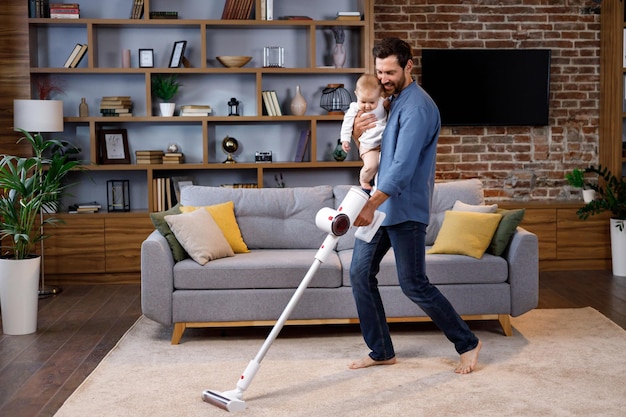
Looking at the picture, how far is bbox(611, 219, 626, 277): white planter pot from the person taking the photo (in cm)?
645

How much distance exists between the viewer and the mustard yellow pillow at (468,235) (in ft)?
15.3

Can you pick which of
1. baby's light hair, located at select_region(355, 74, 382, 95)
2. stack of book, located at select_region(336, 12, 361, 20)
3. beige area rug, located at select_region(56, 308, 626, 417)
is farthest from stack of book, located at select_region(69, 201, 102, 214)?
baby's light hair, located at select_region(355, 74, 382, 95)

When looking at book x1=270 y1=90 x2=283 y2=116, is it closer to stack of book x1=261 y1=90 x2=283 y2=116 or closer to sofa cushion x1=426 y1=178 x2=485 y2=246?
stack of book x1=261 y1=90 x2=283 y2=116

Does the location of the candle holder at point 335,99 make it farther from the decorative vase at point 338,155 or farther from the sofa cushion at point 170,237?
the sofa cushion at point 170,237

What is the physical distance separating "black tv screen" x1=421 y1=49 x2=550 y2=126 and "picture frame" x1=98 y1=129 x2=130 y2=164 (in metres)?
2.47

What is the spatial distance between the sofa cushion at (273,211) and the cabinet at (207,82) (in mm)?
1315

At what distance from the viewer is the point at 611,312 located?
5188 millimetres

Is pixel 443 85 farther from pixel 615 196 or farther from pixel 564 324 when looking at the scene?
pixel 564 324

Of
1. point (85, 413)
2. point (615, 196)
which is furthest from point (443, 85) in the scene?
point (85, 413)

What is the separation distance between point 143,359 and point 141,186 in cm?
284

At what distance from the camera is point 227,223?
4973 millimetres

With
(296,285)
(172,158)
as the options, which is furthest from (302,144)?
(296,285)

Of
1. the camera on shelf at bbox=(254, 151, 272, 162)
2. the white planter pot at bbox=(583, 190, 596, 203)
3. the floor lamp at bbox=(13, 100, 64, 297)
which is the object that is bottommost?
the white planter pot at bbox=(583, 190, 596, 203)

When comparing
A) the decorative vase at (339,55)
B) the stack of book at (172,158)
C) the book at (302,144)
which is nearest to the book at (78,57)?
the stack of book at (172,158)
